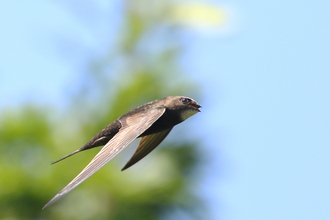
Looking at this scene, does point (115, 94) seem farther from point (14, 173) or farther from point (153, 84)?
point (14, 173)

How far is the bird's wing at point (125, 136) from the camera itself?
3.42m

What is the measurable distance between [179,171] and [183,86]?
0.79 meters

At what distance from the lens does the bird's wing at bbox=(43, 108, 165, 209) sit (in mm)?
3424

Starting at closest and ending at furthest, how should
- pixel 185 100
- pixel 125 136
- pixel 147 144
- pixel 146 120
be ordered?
1. pixel 125 136
2. pixel 146 120
3. pixel 185 100
4. pixel 147 144

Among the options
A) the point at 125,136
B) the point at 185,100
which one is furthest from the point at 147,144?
the point at 125,136

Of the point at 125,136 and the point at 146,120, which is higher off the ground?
the point at 146,120

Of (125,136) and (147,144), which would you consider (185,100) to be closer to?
(147,144)

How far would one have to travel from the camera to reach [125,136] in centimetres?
381

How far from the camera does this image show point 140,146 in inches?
184

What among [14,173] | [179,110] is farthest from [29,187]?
[179,110]

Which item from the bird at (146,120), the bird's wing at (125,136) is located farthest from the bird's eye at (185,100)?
the bird's wing at (125,136)

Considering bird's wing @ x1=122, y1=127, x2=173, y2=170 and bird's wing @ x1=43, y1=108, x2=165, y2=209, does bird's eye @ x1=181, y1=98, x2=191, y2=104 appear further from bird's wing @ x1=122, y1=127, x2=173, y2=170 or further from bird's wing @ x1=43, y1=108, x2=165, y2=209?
bird's wing @ x1=122, y1=127, x2=173, y2=170

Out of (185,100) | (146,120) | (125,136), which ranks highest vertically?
(185,100)

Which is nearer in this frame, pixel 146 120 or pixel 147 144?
pixel 146 120
